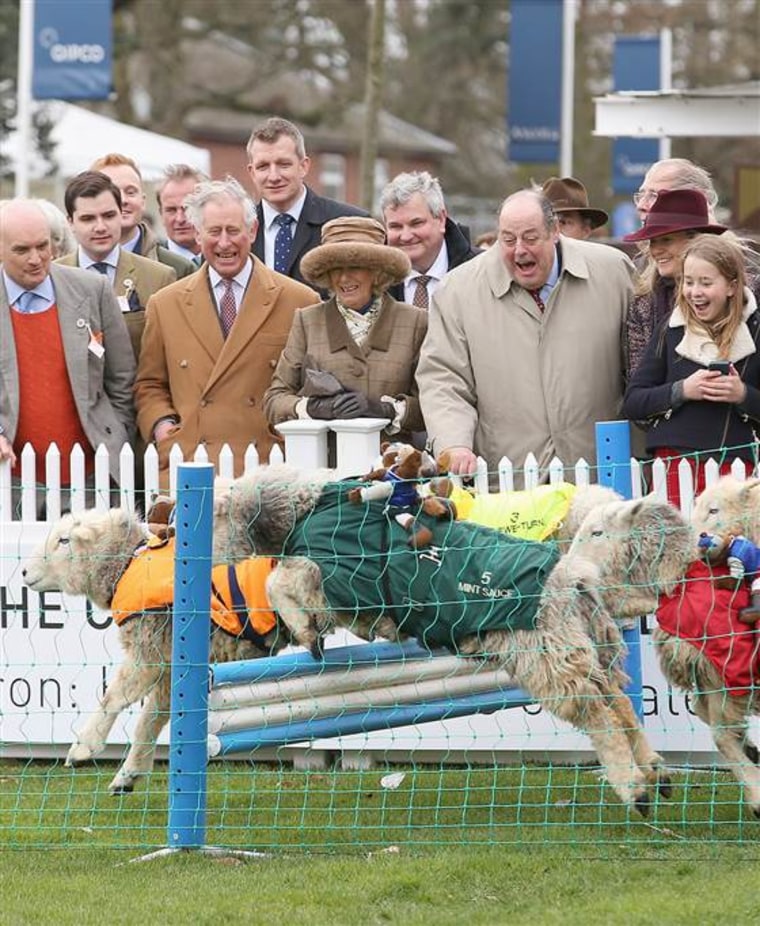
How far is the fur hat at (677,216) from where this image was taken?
26.8 ft

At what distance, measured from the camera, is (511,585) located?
6527 millimetres

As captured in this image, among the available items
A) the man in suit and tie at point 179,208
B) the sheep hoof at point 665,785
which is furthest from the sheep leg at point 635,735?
the man in suit and tie at point 179,208

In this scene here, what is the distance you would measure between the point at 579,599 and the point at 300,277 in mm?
3585

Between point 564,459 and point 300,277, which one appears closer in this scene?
point 564,459

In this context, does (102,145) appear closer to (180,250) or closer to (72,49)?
(72,49)

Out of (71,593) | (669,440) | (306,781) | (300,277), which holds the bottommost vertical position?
(306,781)

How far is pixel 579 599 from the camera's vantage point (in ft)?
21.7

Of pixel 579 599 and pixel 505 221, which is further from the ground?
pixel 505 221

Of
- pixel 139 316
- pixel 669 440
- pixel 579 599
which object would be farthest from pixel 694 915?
pixel 139 316

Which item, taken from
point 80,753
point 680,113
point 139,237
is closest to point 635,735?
point 80,753

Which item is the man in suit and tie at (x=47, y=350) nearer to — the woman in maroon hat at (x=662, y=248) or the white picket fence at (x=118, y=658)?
the white picket fence at (x=118, y=658)

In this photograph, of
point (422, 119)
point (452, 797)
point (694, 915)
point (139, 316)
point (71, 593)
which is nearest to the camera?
point (694, 915)

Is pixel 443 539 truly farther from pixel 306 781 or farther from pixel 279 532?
pixel 306 781

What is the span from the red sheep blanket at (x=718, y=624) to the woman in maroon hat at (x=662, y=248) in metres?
1.58
